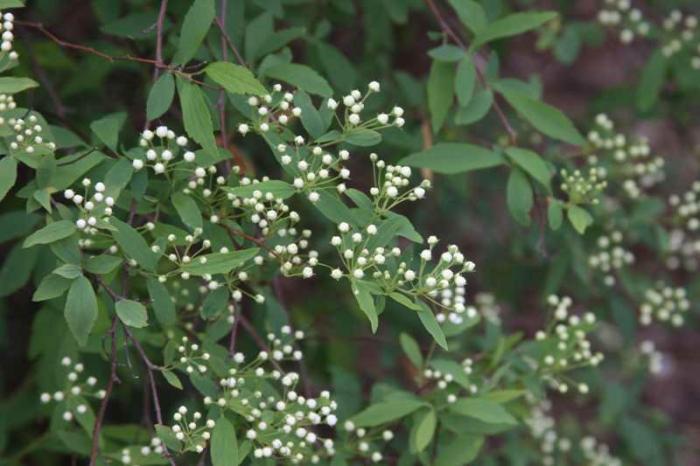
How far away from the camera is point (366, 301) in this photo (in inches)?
85.7

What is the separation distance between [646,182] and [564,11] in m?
0.93

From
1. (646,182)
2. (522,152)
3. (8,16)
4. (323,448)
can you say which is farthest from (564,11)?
(8,16)

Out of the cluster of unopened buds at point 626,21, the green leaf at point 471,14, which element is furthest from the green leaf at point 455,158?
the cluster of unopened buds at point 626,21

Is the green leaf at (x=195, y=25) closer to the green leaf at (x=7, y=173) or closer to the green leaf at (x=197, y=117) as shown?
the green leaf at (x=197, y=117)

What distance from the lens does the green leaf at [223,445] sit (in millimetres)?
2324

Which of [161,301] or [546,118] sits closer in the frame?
[161,301]

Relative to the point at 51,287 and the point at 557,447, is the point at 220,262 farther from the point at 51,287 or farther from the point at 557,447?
the point at 557,447

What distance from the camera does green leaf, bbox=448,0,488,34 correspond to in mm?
2990

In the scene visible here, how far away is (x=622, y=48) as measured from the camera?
6.53 m

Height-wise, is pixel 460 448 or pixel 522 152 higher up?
pixel 522 152

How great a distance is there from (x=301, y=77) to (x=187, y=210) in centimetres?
54

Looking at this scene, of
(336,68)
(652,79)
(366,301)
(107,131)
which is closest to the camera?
(366,301)

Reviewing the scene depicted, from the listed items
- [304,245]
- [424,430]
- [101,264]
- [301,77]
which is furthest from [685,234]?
[101,264]

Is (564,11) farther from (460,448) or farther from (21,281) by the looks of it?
(21,281)
